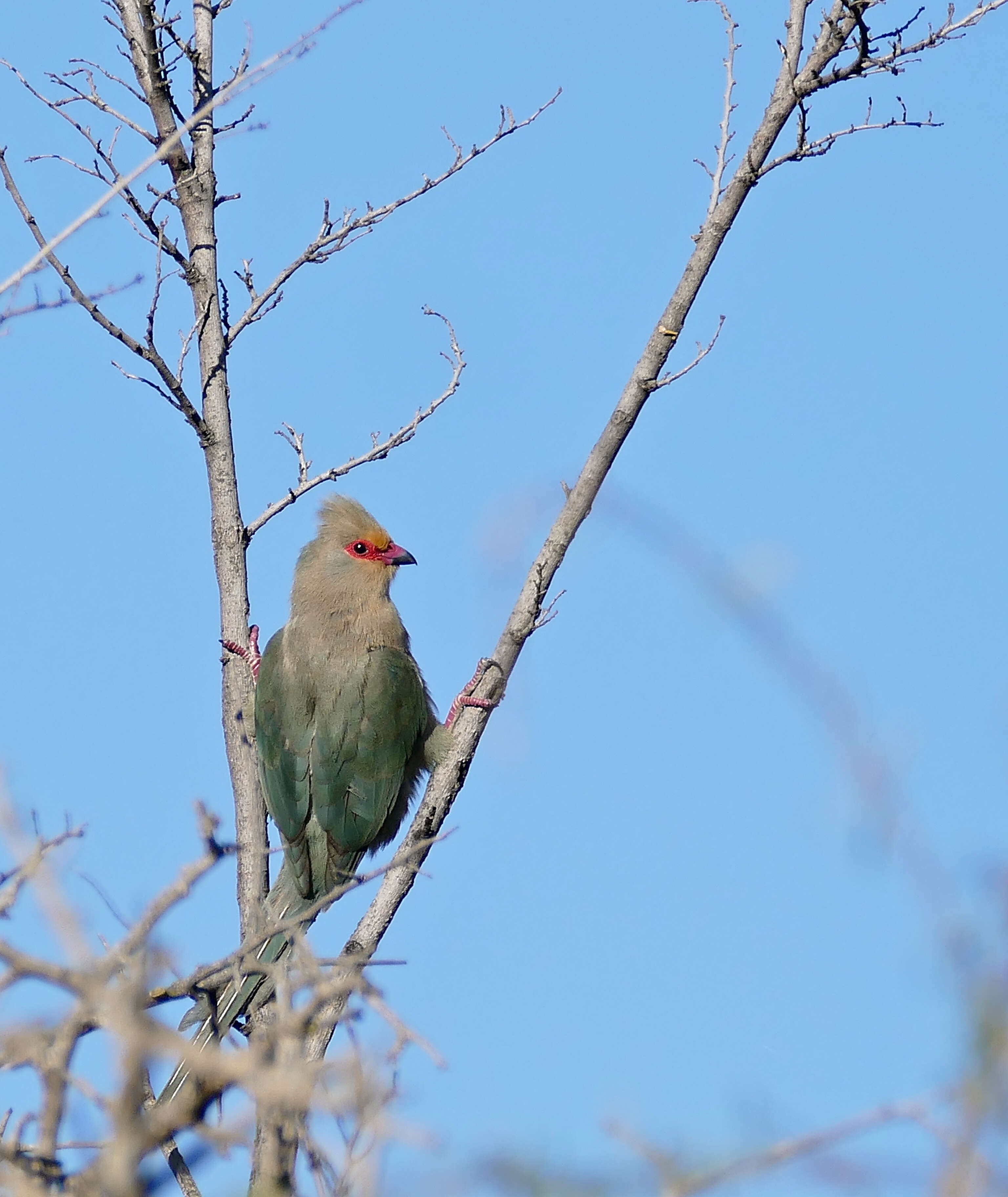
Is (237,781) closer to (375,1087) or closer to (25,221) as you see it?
(25,221)

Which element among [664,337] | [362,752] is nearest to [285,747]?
[362,752]

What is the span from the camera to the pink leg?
573cm

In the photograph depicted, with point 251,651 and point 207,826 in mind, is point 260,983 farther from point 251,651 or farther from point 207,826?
point 207,826

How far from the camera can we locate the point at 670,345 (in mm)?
5344

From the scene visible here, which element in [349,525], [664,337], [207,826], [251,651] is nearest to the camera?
[207,826]

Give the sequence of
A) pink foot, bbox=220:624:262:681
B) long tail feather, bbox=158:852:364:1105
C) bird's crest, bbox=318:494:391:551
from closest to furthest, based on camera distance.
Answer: long tail feather, bbox=158:852:364:1105
pink foot, bbox=220:624:262:681
bird's crest, bbox=318:494:391:551

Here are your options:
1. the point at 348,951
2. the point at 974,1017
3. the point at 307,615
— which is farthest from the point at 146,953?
the point at 307,615

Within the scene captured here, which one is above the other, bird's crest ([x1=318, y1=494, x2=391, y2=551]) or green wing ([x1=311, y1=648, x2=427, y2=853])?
bird's crest ([x1=318, y1=494, x2=391, y2=551])

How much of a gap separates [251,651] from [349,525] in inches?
49.4

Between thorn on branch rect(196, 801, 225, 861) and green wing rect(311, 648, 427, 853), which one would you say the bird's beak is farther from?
thorn on branch rect(196, 801, 225, 861)

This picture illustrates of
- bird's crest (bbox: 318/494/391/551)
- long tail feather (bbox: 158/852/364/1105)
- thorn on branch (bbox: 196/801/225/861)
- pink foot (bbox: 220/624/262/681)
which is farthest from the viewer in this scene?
bird's crest (bbox: 318/494/391/551)

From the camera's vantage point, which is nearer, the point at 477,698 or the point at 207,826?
the point at 207,826

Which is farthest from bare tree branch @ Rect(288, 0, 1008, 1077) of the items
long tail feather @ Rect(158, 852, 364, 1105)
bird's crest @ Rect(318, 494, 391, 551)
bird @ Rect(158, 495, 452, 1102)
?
bird's crest @ Rect(318, 494, 391, 551)

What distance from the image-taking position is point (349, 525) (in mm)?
7668
